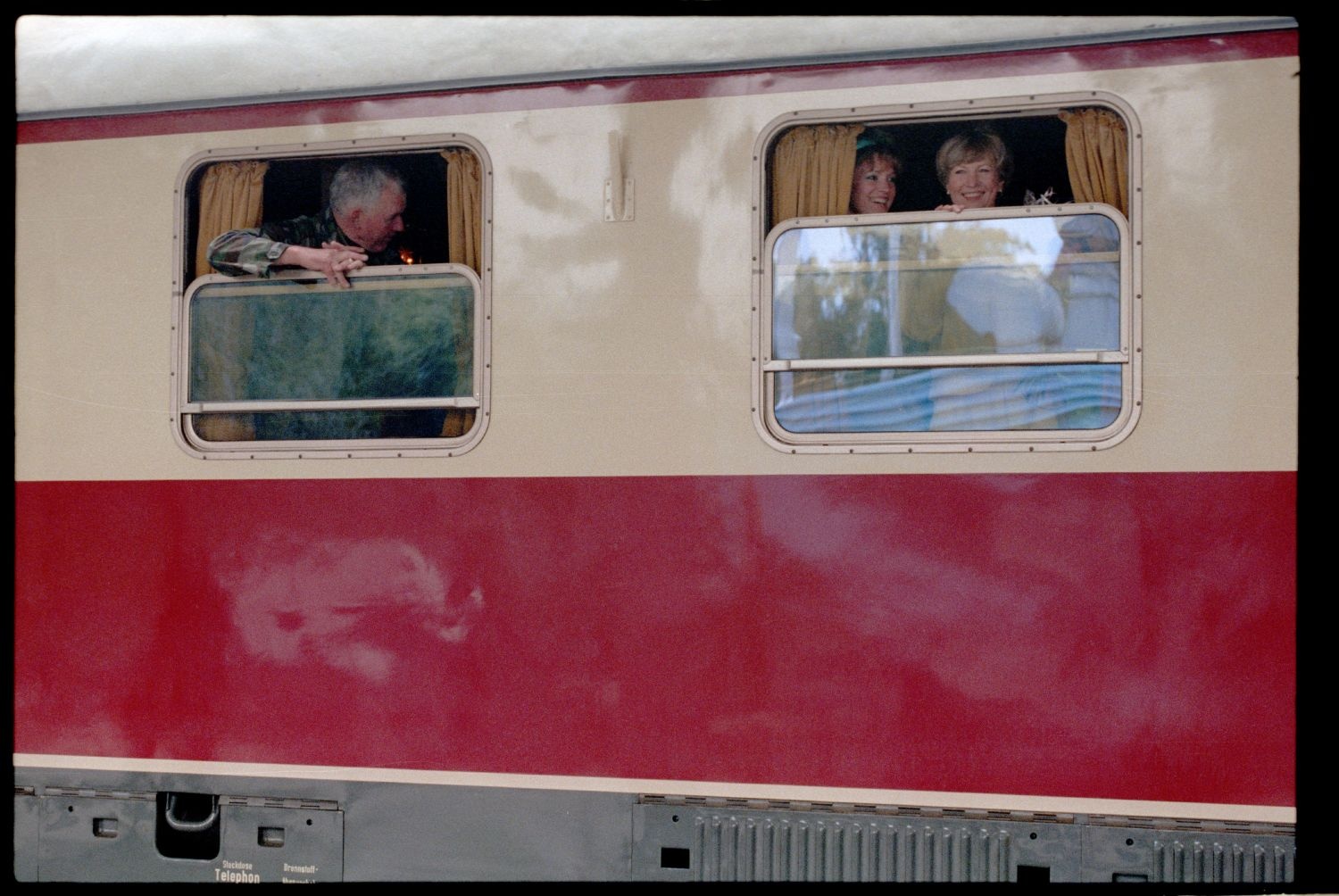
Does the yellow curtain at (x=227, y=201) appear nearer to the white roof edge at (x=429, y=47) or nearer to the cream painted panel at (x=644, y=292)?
the cream painted panel at (x=644, y=292)

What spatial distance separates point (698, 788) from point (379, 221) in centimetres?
174

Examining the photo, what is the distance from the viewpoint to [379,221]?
3.27 meters

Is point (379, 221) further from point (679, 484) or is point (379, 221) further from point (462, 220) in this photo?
point (679, 484)

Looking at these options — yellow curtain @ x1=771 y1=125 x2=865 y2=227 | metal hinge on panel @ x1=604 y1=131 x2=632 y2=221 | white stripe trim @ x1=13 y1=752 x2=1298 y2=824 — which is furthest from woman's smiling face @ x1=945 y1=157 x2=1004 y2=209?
white stripe trim @ x1=13 y1=752 x2=1298 y2=824

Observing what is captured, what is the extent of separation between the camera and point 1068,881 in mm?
2908

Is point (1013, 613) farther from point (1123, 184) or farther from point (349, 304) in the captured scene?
point (349, 304)

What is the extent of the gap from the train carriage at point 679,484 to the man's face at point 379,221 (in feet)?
0.28

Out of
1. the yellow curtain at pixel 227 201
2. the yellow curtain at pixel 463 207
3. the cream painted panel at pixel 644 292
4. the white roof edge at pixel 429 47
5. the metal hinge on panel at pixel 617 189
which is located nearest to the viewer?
the cream painted panel at pixel 644 292

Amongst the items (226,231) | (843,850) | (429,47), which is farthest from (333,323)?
(843,850)

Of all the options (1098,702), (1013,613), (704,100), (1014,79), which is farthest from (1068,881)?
(704,100)

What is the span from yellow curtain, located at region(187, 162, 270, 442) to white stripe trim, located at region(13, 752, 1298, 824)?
0.92 m

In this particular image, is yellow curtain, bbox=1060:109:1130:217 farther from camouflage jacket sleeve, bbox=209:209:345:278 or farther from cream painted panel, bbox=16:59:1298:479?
camouflage jacket sleeve, bbox=209:209:345:278

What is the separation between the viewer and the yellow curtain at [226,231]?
3293mm

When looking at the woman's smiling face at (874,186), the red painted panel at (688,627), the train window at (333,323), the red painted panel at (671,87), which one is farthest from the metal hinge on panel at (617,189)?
the red painted panel at (688,627)
